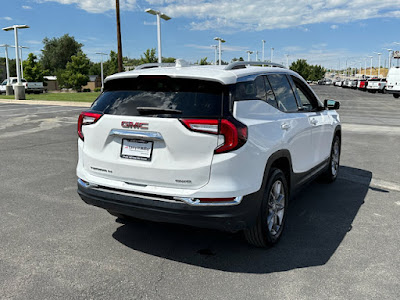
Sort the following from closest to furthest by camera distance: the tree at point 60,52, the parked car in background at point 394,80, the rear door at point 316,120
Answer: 1. the rear door at point 316,120
2. the parked car in background at point 394,80
3. the tree at point 60,52

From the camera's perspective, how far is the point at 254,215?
11.3ft

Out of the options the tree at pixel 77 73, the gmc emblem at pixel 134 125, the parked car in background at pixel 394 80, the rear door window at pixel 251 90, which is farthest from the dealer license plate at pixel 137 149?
the tree at pixel 77 73

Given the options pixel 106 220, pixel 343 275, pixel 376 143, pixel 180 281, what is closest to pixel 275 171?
pixel 343 275

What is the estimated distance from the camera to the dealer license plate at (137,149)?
336 centimetres

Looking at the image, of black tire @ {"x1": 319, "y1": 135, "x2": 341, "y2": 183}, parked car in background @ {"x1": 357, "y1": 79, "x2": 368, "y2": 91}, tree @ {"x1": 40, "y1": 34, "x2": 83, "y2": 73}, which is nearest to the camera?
black tire @ {"x1": 319, "y1": 135, "x2": 341, "y2": 183}

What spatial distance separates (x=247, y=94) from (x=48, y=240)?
2447 mm

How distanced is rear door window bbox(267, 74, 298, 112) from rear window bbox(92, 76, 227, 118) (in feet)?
3.42

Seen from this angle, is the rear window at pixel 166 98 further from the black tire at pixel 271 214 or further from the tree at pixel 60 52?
the tree at pixel 60 52

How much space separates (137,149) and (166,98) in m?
0.50

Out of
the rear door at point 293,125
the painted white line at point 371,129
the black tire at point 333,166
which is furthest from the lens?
the painted white line at point 371,129

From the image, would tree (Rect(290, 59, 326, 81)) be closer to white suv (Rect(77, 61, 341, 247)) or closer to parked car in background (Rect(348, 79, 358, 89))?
parked car in background (Rect(348, 79, 358, 89))

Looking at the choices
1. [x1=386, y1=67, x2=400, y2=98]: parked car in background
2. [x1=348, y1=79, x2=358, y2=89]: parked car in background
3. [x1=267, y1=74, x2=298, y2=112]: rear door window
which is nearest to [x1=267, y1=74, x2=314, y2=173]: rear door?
[x1=267, y1=74, x2=298, y2=112]: rear door window

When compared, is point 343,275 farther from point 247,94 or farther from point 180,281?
point 247,94

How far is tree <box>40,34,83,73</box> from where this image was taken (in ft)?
342
